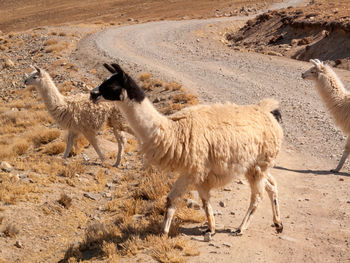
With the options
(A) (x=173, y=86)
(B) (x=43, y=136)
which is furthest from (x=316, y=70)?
(B) (x=43, y=136)

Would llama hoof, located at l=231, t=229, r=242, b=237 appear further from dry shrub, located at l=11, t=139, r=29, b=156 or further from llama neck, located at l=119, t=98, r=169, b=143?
dry shrub, located at l=11, t=139, r=29, b=156

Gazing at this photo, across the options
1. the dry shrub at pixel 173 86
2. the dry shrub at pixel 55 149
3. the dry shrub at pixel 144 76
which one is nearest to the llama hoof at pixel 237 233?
the dry shrub at pixel 55 149

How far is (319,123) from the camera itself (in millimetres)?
11500

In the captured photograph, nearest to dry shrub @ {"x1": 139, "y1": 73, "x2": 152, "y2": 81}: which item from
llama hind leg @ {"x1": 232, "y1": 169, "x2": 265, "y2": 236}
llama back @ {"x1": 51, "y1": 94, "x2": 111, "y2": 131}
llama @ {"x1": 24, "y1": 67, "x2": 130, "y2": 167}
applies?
llama @ {"x1": 24, "y1": 67, "x2": 130, "y2": 167}

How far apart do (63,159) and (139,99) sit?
5848 millimetres

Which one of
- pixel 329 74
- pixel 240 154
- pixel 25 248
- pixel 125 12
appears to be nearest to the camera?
pixel 240 154

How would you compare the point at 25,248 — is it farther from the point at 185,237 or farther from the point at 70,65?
the point at 70,65

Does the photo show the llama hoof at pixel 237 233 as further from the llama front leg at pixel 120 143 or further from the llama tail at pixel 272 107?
the llama front leg at pixel 120 143

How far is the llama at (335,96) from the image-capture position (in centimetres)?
871

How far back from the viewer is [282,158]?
943 cm

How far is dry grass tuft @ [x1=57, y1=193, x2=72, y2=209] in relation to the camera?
7818 mm

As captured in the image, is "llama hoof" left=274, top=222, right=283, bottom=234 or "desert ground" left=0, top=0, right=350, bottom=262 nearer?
"desert ground" left=0, top=0, right=350, bottom=262

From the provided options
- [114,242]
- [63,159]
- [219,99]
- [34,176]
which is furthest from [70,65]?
[114,242]

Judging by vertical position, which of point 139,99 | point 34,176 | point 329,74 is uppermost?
point 139,99
